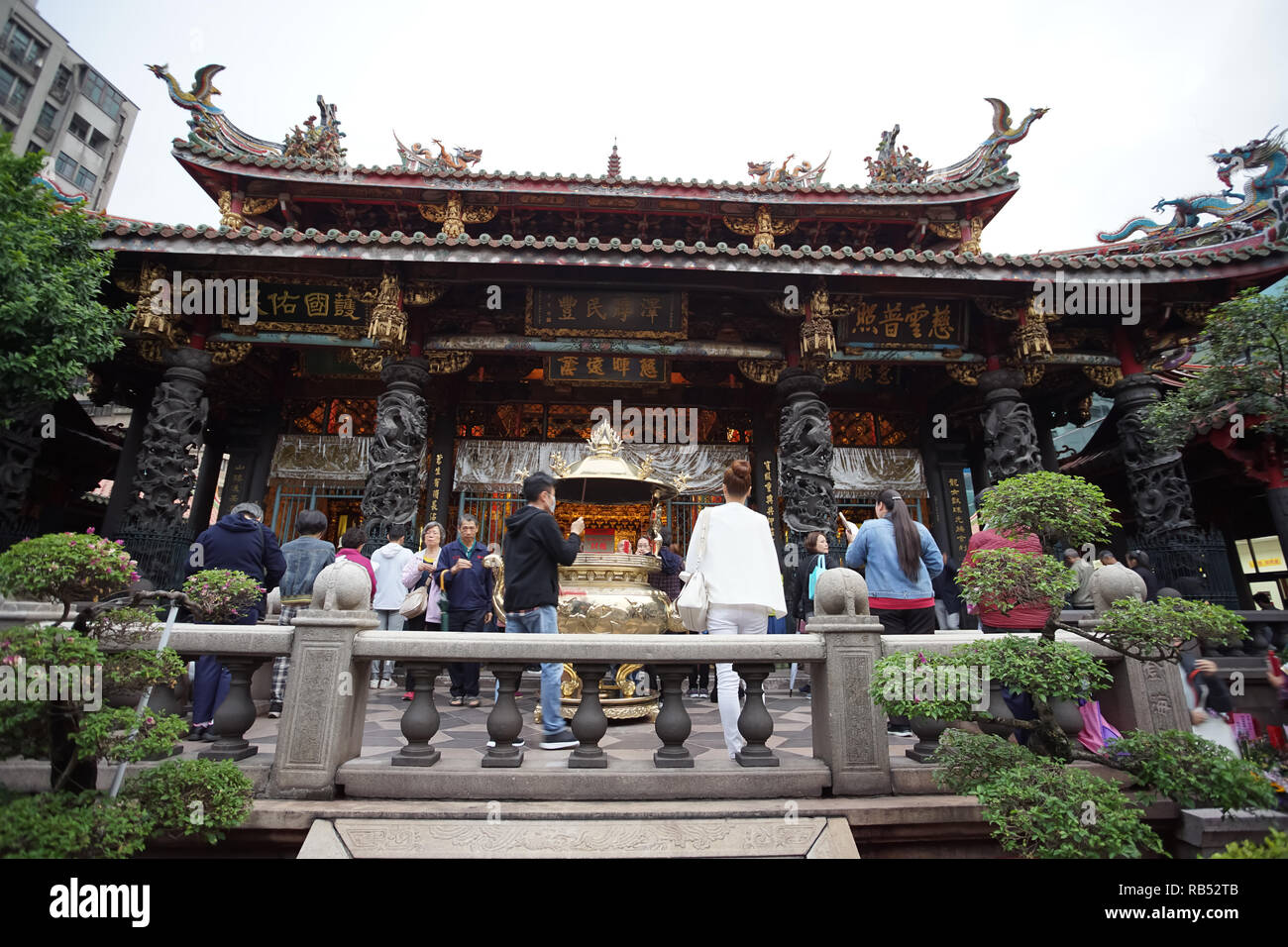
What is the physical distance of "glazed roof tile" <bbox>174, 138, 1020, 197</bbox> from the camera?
953 cm

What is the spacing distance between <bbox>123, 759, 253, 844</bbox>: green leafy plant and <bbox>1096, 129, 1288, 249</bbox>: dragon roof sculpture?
12.7 meters

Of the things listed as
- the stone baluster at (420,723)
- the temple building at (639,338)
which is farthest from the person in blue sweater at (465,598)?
the stone baluster at (420,723)

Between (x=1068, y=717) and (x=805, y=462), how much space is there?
5.07m

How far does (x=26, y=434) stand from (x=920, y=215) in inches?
532

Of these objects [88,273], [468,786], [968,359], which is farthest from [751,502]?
[88,273]

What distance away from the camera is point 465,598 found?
521cm

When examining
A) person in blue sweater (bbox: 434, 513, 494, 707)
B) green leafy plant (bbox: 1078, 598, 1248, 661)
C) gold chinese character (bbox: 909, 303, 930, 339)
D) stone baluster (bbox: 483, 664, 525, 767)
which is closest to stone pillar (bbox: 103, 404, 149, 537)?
person in blue sweater (bbox: 434, 513, 494, 707)

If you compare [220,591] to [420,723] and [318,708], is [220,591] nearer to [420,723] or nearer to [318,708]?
[318,708]

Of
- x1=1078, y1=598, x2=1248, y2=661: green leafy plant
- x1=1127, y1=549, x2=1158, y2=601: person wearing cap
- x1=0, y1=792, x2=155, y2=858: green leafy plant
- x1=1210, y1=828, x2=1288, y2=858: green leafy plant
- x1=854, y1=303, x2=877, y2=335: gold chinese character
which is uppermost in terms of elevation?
x1=854, y1=303, x2=877, y2=335: gold chinese character

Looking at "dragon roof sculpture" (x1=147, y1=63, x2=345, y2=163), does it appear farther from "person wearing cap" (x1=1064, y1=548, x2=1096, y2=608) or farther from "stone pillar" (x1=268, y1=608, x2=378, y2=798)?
"person wearing cap" (x1=1064, y1=548, x2=1096, y2=608)

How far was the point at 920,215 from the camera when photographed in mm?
10492

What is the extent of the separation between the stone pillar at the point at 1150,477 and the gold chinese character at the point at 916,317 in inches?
116

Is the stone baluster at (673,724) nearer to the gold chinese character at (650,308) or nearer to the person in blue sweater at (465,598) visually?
the person in blue sweater at (465,598)
